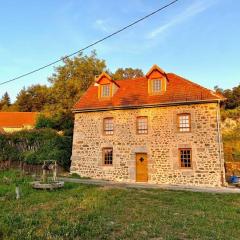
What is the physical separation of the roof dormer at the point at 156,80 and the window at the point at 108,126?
365 centimetres

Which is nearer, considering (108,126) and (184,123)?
(184,123)

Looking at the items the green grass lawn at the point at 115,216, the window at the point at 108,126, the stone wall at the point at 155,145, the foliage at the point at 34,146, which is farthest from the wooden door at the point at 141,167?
the foliage at the point at 34,146

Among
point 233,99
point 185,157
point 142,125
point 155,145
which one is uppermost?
point 233,99

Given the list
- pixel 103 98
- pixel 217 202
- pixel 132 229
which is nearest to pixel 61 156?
pixel 103 98

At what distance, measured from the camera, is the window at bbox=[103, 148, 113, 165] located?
18.9m

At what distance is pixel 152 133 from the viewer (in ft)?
58.4

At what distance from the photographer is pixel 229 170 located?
842 inches

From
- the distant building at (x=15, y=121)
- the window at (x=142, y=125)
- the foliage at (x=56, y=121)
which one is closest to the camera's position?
the window at (x=142, y=125)

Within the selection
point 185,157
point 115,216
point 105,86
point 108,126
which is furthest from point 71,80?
point 115,216

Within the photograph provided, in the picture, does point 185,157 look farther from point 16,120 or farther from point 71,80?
point 16,120

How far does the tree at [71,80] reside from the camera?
3094cm

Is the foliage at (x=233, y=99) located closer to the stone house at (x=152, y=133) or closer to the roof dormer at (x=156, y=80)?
the stone house at (x=152, y=133)

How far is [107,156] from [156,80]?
6653mm

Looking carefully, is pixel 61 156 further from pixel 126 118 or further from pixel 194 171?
pixel 194 171
